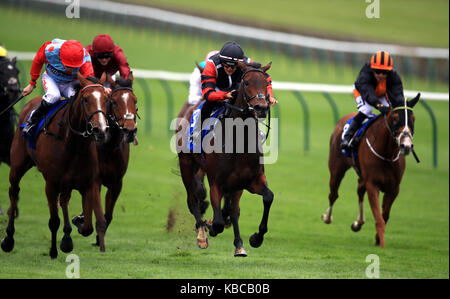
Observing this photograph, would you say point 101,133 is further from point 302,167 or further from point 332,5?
point 332,5

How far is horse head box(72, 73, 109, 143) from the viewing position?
9.05 m

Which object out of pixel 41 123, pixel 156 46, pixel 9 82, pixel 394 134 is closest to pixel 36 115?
pixel 41 123

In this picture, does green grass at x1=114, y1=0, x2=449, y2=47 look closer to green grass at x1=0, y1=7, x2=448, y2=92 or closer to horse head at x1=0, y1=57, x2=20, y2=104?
green grass at x1=0, y1=7, x2=448, y2=92

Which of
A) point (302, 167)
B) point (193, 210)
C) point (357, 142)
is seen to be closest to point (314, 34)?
point (302, 167)

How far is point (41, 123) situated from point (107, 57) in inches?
50.0

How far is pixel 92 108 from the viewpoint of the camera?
9.23 metres

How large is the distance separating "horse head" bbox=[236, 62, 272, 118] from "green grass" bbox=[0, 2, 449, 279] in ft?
7.94

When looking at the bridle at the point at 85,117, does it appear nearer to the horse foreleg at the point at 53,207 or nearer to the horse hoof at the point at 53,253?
the horse foreleg at the point at 53,207

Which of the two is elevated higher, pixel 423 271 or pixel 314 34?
pixel 314 34

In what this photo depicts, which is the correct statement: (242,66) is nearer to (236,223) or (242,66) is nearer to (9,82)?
(236,223)

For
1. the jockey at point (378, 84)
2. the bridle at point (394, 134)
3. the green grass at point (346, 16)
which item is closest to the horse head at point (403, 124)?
the bridle at point (394, 134)

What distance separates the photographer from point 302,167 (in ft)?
65.0

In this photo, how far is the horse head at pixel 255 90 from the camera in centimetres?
862

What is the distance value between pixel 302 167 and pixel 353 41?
13122mm
